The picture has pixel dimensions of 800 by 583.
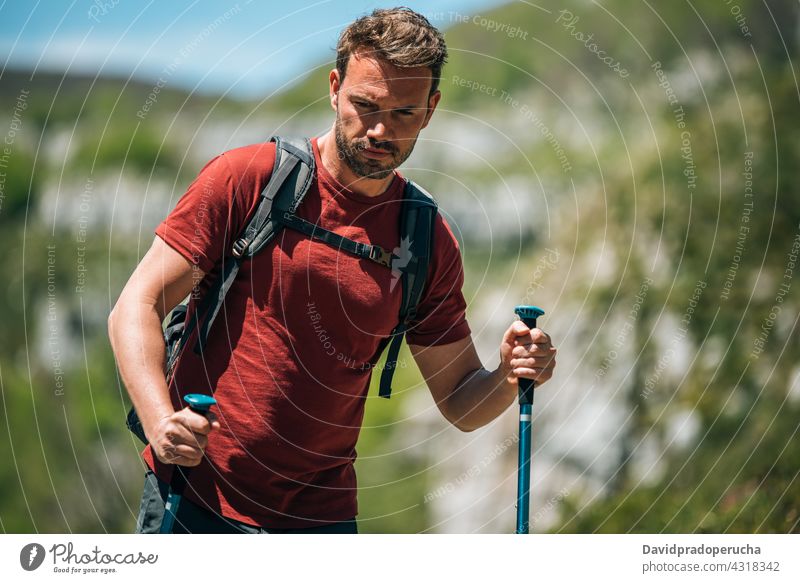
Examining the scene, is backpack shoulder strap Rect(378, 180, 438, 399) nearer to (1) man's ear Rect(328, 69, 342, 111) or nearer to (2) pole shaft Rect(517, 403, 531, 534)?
(1) man's ear Rect(328, 69, 342, 111)

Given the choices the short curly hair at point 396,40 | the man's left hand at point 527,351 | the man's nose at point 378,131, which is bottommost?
the man's left hand at point 527,351

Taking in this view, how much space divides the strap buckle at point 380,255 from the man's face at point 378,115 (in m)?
0.27

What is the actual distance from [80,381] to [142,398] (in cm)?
1498

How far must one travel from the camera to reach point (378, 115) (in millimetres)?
3924

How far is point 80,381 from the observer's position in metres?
17.6

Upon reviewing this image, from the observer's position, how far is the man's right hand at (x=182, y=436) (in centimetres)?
328

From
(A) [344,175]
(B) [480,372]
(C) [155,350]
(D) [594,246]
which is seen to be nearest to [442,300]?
(B) [480,372]

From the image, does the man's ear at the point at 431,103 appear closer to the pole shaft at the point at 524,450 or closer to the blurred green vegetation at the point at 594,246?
the pole shaft at the point at 524,450

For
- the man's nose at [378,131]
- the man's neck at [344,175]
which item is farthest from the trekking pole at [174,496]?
the man's nose at [378,131]

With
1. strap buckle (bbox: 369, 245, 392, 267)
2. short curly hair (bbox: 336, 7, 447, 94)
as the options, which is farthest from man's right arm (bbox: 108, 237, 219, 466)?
short curly hair (bbox: 336, 7, 447, 94)

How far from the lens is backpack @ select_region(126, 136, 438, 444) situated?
12.2ft
